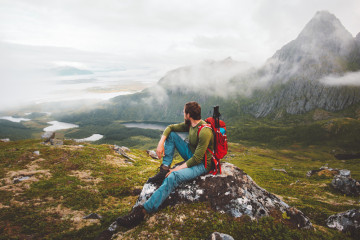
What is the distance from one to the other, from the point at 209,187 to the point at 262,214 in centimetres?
311

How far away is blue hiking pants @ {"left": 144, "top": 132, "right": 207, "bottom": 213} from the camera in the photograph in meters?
9.03

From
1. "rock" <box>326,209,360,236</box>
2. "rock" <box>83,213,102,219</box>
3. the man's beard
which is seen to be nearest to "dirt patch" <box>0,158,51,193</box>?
"rock" <box>83,213,102,219</box>

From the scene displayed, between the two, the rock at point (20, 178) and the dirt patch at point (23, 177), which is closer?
the dirt patch at point (23, 177)

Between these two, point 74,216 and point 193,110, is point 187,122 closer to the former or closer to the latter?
point 193,110

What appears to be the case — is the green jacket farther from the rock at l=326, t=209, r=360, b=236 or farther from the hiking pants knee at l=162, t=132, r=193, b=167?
the rock at l=326, t=209, r=360, b=236

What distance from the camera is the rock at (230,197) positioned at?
936 cm

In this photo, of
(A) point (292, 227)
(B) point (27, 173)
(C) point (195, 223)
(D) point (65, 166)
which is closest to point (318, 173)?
(A) point (292, 227)

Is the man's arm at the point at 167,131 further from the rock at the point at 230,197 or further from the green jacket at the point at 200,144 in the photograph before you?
the rock at the point at 230,197

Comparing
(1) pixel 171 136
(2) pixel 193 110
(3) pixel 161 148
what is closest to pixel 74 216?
(3) pixel 161 148

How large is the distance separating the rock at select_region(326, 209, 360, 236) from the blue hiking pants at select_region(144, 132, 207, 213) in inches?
378

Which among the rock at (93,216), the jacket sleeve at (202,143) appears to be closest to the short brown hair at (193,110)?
the jacket sleeve at (202,143)

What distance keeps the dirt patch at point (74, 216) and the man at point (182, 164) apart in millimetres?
4225

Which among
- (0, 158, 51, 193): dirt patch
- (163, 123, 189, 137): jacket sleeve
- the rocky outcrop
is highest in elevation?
(163, 123, 189, 137): jacket sleeve

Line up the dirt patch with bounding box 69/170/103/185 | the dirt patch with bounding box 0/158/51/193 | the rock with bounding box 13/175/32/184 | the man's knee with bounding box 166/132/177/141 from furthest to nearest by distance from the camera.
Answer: the dirt patch with bounding box 69/170/103/185 → the rock with bounding box 13/175/32/184 → the dirt patch with bounding box 0/158/51/193 → the man's knee with bounding box 166/132/177/141
